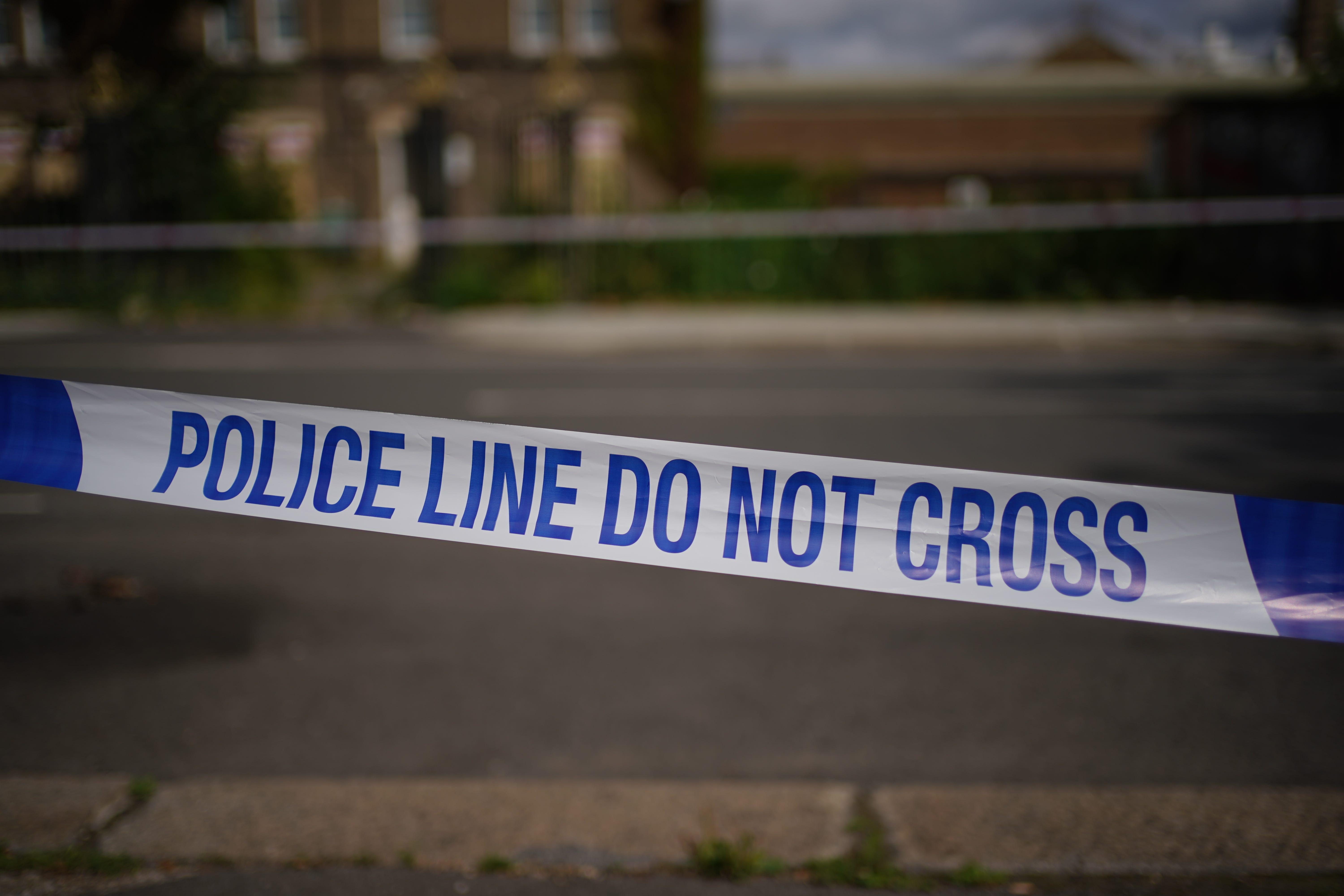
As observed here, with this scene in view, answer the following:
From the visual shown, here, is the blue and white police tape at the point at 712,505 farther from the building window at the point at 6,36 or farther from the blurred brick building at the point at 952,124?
the blurred brick building at the point at 952,124

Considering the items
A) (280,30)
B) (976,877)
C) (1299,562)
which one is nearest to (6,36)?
(280,30)

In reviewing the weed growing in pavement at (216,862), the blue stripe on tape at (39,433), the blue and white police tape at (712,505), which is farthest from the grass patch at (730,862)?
the blue stripe on tape at (39,433)

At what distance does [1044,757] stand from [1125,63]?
190 ft

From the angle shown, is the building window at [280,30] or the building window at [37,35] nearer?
the building window at [37,35]

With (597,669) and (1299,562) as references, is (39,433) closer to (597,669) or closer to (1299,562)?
(597,669)

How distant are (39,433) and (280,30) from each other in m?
28.9

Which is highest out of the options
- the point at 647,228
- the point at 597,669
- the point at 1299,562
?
the point at 1299,562

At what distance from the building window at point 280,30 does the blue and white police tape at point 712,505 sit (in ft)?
92.6

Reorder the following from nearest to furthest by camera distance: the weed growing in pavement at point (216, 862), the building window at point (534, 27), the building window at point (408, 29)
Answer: the weed growing in pavement at point (216, 862), the building window at point (534, 27), the building window at point (408, 29)

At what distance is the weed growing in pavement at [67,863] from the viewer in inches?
109

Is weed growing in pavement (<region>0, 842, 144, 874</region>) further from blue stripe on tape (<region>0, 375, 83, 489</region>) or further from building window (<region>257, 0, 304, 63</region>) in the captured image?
building window (<region>257, 0, 304, 63</region>)

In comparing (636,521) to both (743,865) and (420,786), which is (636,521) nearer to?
(743,865)

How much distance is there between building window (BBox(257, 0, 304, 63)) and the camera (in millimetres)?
27984

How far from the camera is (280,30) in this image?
28.2 m
